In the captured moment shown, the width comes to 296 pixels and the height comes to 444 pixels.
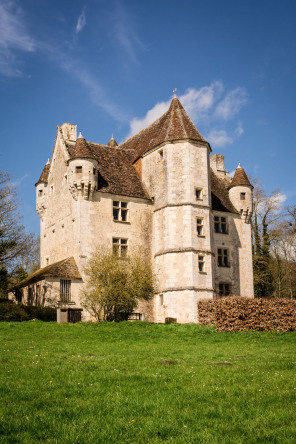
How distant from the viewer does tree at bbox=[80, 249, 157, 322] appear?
28.6 m

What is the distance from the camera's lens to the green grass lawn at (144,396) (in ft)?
21.2

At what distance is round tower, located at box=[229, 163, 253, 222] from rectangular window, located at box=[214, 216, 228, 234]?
6.64 ft

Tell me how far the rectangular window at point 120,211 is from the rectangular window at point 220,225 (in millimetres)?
7668

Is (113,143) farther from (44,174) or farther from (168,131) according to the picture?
(168,131)

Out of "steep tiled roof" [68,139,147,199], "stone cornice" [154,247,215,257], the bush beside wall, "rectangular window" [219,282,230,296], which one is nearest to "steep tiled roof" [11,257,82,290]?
"steep tiled roof" [68,139,147,199]

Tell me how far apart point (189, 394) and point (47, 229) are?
Result: 3153 cm

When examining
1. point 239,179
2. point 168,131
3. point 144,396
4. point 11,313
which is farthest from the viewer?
point 239,179

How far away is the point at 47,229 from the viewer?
3853cm

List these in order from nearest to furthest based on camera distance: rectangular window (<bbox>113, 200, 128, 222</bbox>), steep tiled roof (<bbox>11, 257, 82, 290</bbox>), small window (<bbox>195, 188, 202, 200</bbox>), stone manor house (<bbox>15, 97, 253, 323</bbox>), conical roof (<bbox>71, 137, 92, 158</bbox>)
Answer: steep tiled roof (<bbox>11, 257, 82, 290</bbox>) < stone manor house (<bbox>15, 97, 253, 323</bbox>) < conical roof (<bbox>71, 137, 92, 158</bbox>) < small window (<bbox>195, 188, 202, 200</bbox>) < rectangular window (<bbox>113, 200, 128, 222</bbox>)

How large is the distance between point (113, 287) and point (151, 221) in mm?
A: 8173

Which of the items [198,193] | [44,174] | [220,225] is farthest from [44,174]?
[220,225]

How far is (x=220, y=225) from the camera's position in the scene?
3778cm

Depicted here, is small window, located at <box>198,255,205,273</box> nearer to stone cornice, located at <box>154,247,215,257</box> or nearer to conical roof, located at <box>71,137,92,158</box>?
stone cornice, located at <box>154,247,215,257</box>

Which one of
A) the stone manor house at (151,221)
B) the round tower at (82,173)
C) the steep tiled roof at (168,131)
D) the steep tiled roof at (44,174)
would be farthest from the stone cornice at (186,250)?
the steep tiled roof at (44,174)
